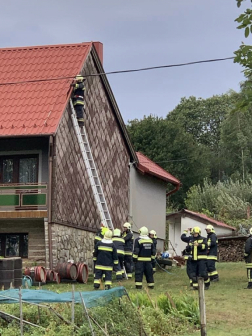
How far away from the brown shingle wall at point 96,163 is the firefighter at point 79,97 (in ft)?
1.68

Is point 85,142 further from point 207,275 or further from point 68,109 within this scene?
point 207,275

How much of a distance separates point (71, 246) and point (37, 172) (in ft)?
9.56

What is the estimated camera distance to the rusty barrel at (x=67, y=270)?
23.7 m

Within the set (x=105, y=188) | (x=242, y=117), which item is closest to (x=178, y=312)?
(x=105, y=188)

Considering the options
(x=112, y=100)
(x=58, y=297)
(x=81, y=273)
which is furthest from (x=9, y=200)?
(x=58, y=297)

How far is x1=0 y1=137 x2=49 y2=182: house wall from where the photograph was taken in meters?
27.3

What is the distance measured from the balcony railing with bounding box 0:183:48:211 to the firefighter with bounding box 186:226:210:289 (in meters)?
6.46

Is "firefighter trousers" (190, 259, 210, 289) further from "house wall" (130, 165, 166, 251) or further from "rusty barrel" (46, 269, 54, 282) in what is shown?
"house wall" (130, 165, 166, 251)

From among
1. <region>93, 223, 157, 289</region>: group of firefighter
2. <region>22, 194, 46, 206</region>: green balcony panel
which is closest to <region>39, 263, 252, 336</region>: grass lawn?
<region>93, 223, 157, 289</region>: group of firefighter

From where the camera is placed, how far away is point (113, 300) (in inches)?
543

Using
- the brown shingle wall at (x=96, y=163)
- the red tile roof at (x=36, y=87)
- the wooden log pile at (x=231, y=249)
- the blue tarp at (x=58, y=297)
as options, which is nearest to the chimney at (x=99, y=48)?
the brown shingle wall at (x=96, y=163)

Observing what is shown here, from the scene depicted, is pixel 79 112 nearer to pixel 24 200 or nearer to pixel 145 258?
pixel 24 200

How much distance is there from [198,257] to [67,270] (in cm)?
445

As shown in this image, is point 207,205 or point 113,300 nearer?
point 113,300
